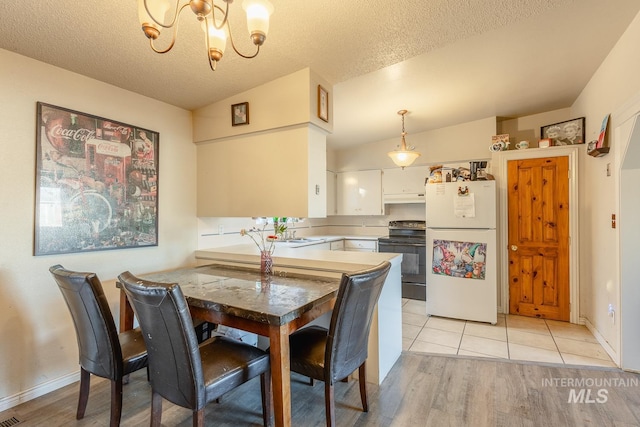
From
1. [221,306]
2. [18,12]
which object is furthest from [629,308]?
[18,12]

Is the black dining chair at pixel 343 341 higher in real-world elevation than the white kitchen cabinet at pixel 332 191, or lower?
lower

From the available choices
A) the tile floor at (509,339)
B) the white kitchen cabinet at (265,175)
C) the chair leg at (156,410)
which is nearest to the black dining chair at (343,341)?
the chair leg at (156,410)

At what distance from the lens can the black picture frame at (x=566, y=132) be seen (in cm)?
337

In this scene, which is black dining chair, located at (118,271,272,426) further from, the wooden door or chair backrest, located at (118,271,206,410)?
the wooden door

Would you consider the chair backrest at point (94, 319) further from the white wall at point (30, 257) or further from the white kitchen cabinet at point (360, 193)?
the white kitchen cabinet at point (360, 193)

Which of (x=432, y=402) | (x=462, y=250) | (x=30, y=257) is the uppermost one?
(x=30, y=257)

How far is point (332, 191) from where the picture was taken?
5473 mm

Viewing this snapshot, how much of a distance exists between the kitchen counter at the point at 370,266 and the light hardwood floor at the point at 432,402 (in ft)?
0.52

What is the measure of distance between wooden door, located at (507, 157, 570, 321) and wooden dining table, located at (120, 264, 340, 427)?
8.96 feet

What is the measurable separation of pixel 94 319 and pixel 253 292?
83 centimetres

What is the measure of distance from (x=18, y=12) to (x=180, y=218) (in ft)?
5.66

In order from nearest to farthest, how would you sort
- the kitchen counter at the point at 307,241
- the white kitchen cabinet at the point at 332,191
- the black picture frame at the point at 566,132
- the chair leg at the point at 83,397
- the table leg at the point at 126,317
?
the chair leg at the point at 83,397 → the table leg at the point at 126,317 → the black picture frame at the point at 566,132 → the kitchen counter at the point at 307,241 → the white kitchen cabinet at the point at 332,191

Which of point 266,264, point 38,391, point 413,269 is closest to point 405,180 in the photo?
point 413,269

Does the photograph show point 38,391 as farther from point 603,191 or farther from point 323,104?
point 603,191
